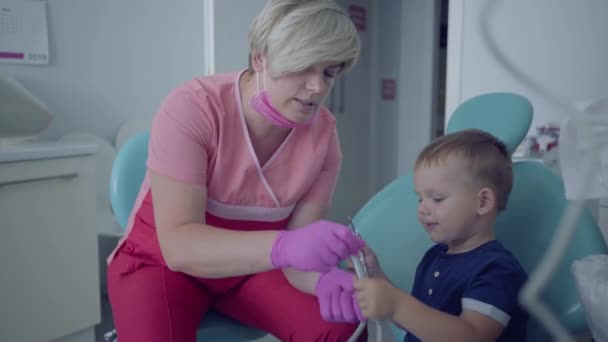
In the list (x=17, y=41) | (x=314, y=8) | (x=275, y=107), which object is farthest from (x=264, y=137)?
(x=17, y=41)

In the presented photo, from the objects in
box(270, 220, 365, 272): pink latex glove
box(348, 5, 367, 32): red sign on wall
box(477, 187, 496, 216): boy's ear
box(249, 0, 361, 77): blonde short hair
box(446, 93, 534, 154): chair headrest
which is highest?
box(348, 5, 367, 32): red sign on wall

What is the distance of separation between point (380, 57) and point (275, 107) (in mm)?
2991

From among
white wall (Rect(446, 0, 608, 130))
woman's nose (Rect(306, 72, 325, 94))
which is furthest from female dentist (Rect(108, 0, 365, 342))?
white wall (Rect(446, 0, 608, 130))

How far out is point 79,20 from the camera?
6.84 feet

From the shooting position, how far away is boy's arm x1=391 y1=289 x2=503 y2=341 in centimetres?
67

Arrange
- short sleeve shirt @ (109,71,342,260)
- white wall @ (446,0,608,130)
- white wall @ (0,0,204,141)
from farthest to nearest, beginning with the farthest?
white wall @ (0,0,204,141) < white wall @ (446,0,608,130) < short sleeve shirt @ (109,71,342,260)

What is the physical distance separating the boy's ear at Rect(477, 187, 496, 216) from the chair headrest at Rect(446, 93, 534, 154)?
0.12 metres

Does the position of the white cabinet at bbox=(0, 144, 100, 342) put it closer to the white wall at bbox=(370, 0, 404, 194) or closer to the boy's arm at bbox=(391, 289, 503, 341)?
the boy's arm at bbox=(391, 289, 503, 341)

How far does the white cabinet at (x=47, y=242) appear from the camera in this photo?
Result: 1392 millimetres

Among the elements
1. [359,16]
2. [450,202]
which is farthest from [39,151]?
[359,16]

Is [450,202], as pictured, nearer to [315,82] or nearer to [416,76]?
[315,82]

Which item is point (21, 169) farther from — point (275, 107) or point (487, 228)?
point (487, 228)

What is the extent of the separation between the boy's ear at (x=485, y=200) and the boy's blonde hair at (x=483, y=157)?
0.03 ft

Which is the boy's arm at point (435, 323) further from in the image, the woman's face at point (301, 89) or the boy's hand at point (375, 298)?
the woman's face at point (301, 89)
